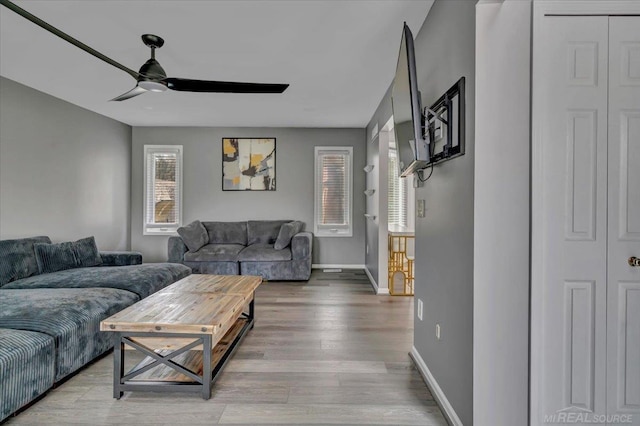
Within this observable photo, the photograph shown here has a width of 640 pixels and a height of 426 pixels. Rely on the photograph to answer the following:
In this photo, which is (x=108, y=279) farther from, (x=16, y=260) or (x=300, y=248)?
(x=300, y=248)

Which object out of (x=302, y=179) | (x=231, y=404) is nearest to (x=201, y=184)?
(x=302, y=179)

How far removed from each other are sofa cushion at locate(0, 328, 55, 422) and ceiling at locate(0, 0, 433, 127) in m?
2.23

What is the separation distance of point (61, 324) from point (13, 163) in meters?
2.65

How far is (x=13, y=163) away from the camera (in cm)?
372

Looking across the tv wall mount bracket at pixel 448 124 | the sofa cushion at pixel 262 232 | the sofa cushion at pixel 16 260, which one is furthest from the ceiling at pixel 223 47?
the sofa cushion at pixel 262 232

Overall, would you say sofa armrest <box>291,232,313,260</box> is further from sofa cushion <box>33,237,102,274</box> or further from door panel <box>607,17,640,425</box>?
door panel <box>607,17,640,425</box>

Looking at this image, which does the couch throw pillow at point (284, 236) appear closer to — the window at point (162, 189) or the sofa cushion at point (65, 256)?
the window at point (162, 189)

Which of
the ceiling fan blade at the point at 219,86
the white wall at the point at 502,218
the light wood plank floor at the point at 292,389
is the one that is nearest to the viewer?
the white wall at the point at 502,218

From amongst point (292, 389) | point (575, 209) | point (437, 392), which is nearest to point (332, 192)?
point (292, 389)

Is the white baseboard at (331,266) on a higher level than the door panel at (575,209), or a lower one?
lower

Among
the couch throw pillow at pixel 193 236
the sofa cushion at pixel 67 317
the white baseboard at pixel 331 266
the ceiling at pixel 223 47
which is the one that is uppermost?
the ceiling at pixel 223 47

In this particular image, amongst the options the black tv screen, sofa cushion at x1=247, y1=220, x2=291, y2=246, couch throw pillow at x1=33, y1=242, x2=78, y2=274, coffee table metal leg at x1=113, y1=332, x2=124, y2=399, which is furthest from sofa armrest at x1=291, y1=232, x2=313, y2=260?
the black tv screen

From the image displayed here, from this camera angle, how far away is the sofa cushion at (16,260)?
123 inches

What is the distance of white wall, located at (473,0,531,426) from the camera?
5.11 feet
